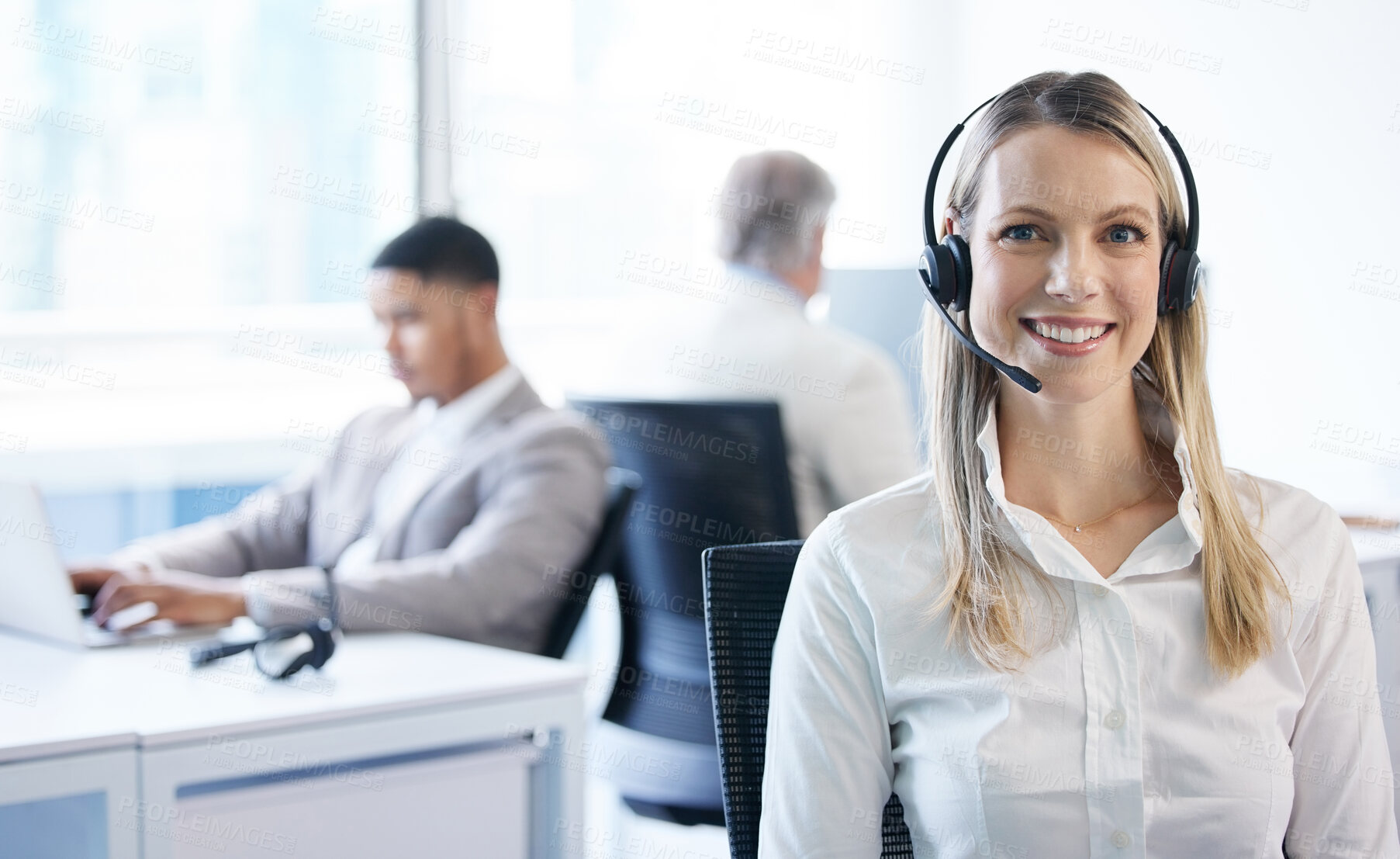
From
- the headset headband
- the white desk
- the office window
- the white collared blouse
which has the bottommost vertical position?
the white desk

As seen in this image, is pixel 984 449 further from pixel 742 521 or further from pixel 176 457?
pixel 176 457

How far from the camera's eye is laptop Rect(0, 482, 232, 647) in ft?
5.27

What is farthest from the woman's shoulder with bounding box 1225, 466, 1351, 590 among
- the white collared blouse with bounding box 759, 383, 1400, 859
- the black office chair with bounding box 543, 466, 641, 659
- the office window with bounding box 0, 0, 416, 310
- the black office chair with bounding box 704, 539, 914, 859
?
the office window with bounding box 0, 0, 416, 310

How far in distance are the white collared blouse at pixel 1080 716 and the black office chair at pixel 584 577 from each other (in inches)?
35.4

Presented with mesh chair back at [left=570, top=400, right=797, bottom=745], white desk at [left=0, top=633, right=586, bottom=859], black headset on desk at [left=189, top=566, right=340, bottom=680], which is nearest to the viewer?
white desk at [left=0, top=633, right=586, bottom=859]

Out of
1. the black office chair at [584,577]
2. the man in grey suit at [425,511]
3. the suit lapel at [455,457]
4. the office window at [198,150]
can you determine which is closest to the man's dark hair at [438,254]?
the man in grey suit at [425,511]

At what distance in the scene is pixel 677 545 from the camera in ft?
6.46

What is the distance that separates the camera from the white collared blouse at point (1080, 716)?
94 centimetres

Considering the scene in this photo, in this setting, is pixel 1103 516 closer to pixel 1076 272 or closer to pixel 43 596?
pixel 1076 272

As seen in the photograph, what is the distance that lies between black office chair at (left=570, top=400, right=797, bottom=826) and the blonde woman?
81cm

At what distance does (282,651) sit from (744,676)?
81 cm

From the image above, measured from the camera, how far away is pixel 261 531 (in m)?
2.37

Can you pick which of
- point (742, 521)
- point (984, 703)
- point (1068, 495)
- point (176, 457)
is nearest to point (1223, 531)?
point (1068, 495)

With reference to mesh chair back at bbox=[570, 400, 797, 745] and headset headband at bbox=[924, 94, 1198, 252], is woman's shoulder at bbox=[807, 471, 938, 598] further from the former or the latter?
mesh chair back at bbox=[570, 400, 797, 745]
